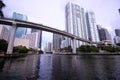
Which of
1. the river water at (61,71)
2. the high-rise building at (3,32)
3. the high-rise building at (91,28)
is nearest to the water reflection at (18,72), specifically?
the river water at (61,71)

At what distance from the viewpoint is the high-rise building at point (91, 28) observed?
182625mm

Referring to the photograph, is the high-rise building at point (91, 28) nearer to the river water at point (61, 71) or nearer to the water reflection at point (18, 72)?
the river water at point (61, 71)

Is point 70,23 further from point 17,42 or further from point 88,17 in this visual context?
point 17,42

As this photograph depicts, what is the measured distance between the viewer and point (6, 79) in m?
8.77

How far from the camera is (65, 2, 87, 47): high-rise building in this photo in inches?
6353

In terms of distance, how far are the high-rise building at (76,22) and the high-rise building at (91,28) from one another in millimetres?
12339

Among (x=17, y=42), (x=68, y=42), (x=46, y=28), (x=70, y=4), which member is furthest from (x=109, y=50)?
(x=17, y=42)

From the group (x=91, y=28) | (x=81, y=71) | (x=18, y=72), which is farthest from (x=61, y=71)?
(x=91, y=28)

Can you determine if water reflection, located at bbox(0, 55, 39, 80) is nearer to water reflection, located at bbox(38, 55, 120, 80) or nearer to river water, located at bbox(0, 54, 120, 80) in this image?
river water, located at bbox(0, 54, 120, 80)

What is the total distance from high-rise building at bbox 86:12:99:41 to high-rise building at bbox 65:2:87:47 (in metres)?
→ 12.3

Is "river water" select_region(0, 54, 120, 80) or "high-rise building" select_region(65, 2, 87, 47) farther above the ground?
"high-rise building" select_region(65, 2, 87, 47)

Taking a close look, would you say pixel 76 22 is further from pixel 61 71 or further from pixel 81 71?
pixel 61 71

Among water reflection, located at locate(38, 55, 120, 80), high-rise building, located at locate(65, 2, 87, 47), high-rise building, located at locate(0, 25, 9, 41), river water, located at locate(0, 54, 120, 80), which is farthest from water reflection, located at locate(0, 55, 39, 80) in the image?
high-rise building, located at locate(0, 25, 9, 41)

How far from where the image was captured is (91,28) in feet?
609
